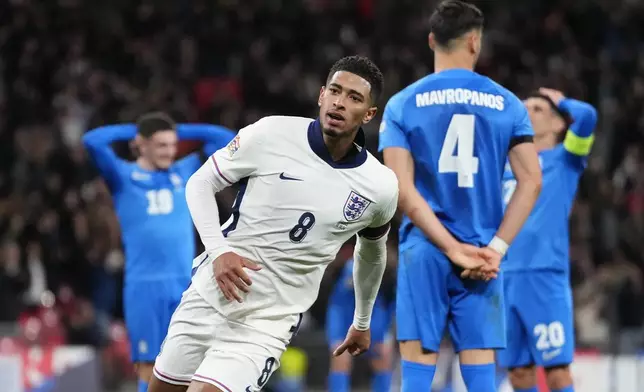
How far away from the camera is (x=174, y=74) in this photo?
15.0 meters

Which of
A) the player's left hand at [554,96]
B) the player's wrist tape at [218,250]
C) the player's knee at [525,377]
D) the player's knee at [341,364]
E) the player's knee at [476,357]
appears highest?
the player's left hand at [554,96]

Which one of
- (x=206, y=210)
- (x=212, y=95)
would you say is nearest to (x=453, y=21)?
(x=206, y=210)

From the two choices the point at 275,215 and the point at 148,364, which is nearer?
the point at 275,215

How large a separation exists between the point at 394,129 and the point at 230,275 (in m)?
1.37

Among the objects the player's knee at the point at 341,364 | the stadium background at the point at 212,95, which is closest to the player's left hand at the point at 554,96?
the stadium background at the point at 212,95

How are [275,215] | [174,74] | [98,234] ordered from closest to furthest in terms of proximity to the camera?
[275,215]
[98,234]
[174,74]

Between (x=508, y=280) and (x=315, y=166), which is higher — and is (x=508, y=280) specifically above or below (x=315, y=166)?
below

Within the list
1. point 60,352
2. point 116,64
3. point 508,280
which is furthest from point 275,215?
point 116,64

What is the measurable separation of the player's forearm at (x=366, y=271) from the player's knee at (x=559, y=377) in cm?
198

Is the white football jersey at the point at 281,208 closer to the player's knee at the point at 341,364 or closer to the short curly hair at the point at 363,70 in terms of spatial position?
the short curly hair at the point at 363,70

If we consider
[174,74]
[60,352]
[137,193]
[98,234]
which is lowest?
[60,352]

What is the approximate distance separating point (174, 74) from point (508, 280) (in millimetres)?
9120

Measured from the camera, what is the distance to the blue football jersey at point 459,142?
5.16 metres

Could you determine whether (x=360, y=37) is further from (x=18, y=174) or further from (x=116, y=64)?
(x=18, y=174)
